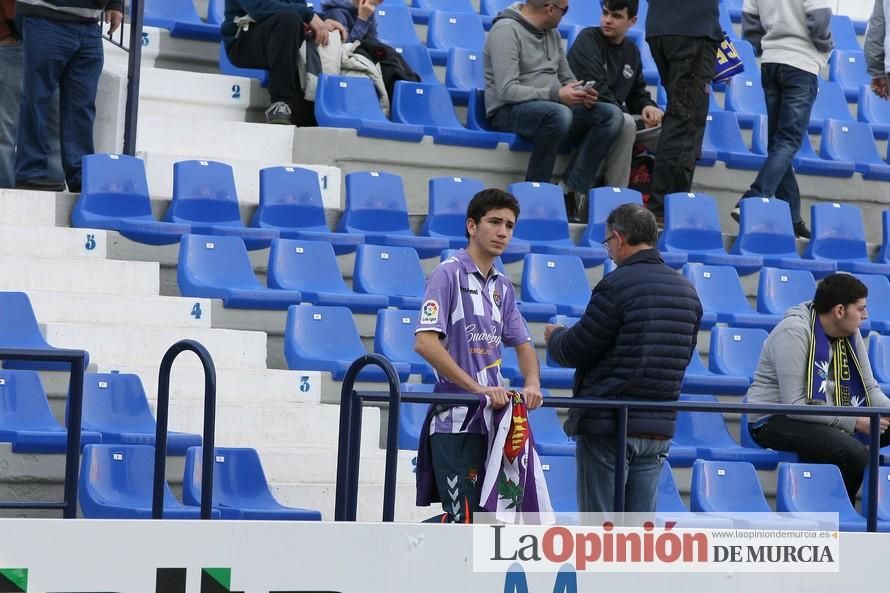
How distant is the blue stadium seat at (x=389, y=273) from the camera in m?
8.45

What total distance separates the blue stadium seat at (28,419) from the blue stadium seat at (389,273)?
1.96 metres

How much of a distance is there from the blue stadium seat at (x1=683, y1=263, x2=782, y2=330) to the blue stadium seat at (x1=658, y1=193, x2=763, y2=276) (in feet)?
1.29

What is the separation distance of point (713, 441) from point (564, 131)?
7.40ft

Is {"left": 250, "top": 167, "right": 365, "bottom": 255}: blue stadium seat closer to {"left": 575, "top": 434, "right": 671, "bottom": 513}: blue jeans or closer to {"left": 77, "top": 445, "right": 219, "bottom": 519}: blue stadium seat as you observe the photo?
{"left": 77, "top": 445, "right": 219, "bottom": 519}: blue stadium seat

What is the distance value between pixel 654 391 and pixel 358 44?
4430 millimetres

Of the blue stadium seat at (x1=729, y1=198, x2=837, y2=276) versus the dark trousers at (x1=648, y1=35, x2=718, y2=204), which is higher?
the dark trousers at (x1=648, y1=35, x2=718, y2=204)

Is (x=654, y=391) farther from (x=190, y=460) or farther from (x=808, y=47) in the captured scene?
(x=808, y=47)

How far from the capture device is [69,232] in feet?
26.7

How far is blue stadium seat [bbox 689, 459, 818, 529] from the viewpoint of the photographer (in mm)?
7496

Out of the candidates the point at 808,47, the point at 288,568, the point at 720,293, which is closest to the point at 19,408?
the point at 288,568

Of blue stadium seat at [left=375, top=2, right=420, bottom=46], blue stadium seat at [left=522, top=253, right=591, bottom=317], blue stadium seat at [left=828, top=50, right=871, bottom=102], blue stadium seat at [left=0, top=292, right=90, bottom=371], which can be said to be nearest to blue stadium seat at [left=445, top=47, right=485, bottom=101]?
blue stadium seat at [left=375, top=2, right=420, bottom=46]

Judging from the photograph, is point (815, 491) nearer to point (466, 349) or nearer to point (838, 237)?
point (466, 349)

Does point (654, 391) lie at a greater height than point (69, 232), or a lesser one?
lesser

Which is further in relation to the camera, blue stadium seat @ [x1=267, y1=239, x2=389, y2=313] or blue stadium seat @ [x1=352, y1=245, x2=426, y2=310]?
blue stadium seat @ [x1=352, y1=245, x2=426, y2=310]
